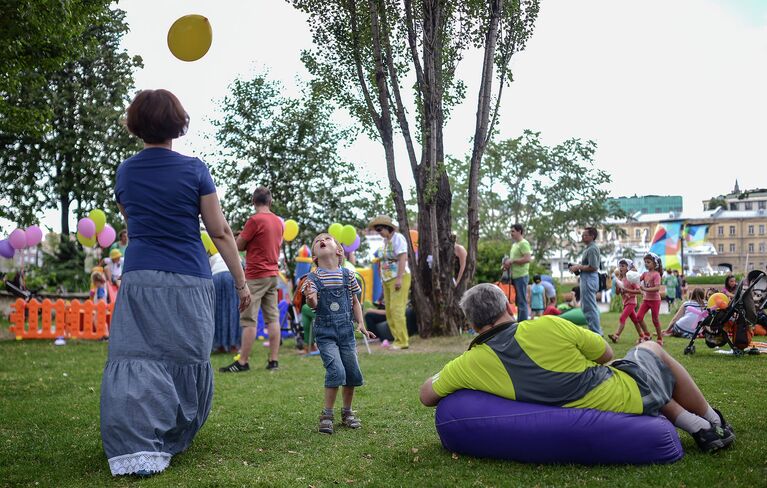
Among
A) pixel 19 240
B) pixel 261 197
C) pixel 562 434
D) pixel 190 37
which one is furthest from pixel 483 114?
pixel 19 240

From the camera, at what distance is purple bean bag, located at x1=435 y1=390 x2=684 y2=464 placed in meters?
4.14

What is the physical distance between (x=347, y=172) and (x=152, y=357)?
25.5 meters

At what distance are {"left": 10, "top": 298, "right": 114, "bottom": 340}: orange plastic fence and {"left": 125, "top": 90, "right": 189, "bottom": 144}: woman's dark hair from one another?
10.5 metres

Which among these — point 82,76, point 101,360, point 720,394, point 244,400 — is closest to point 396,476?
point 244,400

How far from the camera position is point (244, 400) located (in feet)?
22.9

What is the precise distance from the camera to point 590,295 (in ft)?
37.8

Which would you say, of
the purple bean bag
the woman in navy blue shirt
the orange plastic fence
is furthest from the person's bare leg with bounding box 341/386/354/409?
the orange plastic fence

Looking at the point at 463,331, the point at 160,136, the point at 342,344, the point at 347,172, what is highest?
the point at 347,172

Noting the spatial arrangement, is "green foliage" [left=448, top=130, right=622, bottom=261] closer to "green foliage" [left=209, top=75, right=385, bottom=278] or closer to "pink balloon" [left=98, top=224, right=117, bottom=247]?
"green foliage" [left=209, top=75, right=385, bottom=278]

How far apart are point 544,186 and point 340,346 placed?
4144 centimetres

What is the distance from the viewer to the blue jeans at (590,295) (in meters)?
11.3

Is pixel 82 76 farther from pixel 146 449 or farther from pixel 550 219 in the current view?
pixel 146 449

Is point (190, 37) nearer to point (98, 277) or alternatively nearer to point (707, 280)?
point (98, 277)

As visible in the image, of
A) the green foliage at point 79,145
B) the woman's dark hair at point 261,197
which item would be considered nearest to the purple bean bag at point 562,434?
the woman's dark hair at point 261,197
